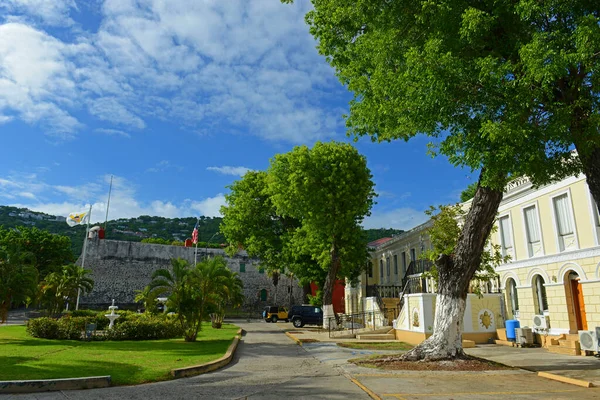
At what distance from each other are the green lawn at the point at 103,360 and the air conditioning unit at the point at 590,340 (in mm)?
11077

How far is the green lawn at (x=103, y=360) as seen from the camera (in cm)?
975

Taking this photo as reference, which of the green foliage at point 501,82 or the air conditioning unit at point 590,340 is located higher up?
the green foliage at point 501,82

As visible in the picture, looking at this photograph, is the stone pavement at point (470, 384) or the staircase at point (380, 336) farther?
the staircase at point (380, 336)

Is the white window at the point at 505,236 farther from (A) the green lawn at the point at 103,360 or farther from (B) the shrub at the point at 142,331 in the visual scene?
(B) the shrub at the point at 142,331

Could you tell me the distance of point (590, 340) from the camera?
43.4 ft

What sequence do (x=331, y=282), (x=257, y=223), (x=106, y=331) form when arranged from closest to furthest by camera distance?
(x=106, y=331) → (x=331, y=282) → (x=257, y=223)

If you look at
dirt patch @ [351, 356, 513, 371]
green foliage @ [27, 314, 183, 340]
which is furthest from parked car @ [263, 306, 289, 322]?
dirt patch @ [351, 356, 513, 371]

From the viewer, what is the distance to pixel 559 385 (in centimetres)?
908

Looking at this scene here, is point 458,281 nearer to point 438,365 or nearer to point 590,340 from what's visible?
point 438,365

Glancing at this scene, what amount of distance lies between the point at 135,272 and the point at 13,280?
3717 centimetres

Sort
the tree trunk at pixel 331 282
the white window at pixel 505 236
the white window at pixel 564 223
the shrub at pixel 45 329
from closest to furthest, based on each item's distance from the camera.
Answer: the white window at pixel 564 223 → the shrub at pixel 45 329 → the white window at pixel 505 236 → the tree trunk at pixel 331 282

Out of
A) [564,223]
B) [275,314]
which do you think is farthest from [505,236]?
[275,314]

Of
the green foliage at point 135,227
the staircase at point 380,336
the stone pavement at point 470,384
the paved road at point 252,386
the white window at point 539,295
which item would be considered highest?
the green foliage at point 135,227

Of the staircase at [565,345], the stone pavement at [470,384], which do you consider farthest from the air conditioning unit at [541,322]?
the stone pavement at [470,384]
